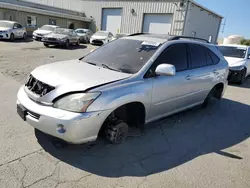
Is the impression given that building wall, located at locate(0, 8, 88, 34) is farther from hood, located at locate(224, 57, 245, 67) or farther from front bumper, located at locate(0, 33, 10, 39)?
hood, located at locate(224, 57, 245, 67)

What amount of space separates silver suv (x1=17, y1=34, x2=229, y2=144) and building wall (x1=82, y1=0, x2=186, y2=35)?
66.9ft

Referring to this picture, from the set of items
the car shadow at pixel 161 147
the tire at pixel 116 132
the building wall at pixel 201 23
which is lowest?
the car shadow at pixel 161 147

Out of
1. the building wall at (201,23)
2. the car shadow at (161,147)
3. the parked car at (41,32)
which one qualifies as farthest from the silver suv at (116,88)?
the building wall at (201,23)

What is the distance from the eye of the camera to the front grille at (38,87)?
287 centimetres

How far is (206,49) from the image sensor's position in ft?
15.8

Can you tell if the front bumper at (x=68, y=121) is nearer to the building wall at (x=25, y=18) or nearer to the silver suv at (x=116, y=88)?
the silver suv at (x=116, y=88)

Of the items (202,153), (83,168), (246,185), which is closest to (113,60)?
(83,168)

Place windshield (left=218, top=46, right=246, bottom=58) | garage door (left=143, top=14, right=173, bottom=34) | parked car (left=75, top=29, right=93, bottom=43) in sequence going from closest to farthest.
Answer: windshield (left=218, top=46, right=246, bottom=58) < parked car (left=75, top=29, right=93, bottom=43) < garage door (left=143, top=14, right=173, bottom=34)

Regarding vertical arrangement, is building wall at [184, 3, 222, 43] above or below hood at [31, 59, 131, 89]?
above

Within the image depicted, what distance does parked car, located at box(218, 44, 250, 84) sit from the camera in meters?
8.56

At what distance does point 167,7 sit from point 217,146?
23.1 metres

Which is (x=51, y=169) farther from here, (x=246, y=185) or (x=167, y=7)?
(x=167, y=7)

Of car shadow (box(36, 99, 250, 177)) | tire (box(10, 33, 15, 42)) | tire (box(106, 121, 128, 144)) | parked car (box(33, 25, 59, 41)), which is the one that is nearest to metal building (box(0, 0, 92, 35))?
parked car (box(33, 25, 59, 41))

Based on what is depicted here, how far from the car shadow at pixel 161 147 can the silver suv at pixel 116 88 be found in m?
0.29
